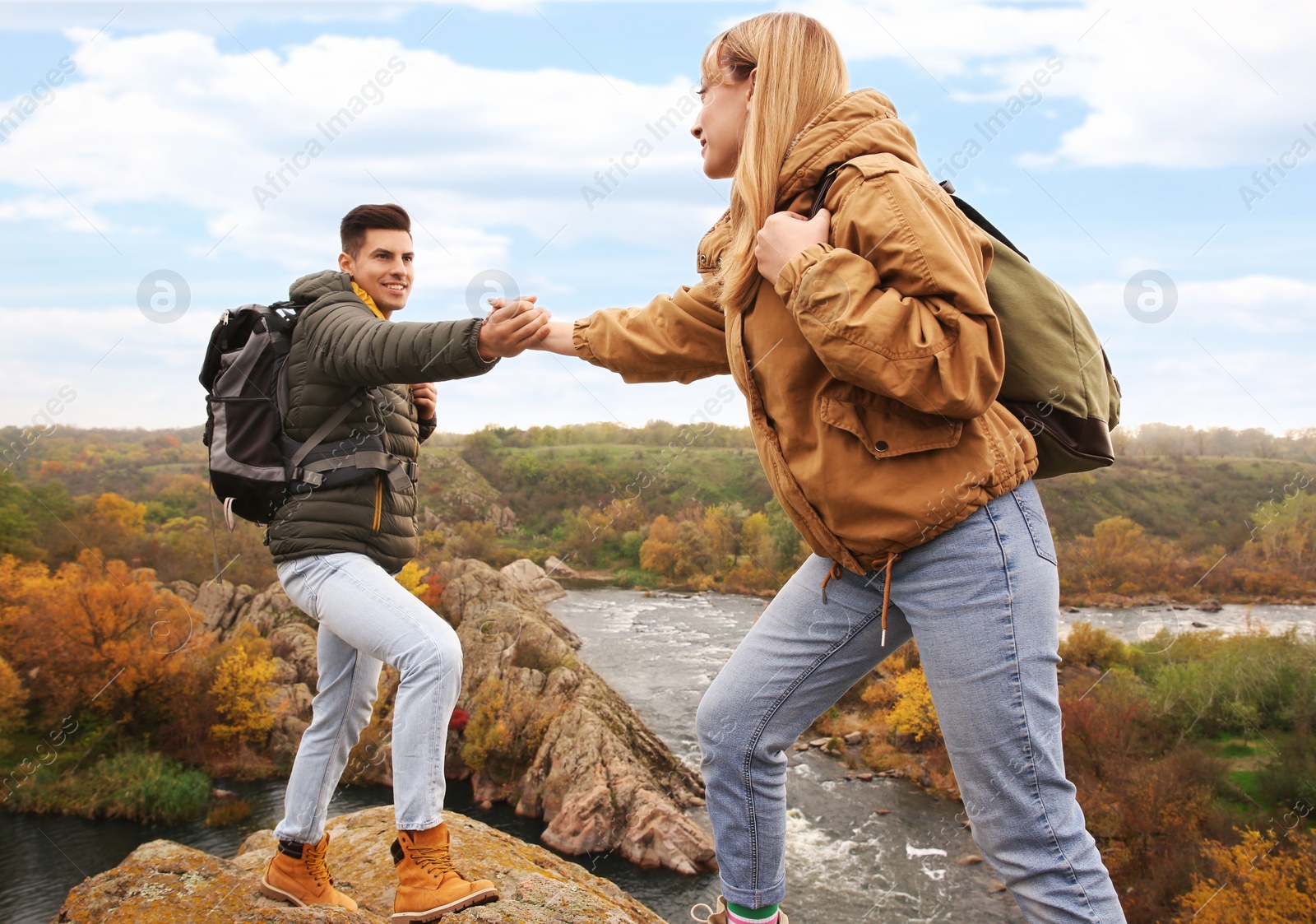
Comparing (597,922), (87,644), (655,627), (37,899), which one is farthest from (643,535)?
(597,922)

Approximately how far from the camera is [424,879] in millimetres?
2926

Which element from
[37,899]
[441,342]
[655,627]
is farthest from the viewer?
[655,627]

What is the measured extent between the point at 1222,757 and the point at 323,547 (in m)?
42.9

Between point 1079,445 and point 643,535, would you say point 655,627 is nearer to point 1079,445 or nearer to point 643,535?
point 643,535

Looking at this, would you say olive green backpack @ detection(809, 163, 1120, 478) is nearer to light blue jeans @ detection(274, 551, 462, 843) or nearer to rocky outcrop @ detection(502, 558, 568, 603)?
light blue jeans @ detection(274, 551, 462, 843)

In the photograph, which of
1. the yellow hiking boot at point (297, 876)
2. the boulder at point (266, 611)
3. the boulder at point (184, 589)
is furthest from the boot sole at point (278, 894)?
the boulder at point (184, 589)

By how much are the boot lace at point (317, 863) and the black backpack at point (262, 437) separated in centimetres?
123

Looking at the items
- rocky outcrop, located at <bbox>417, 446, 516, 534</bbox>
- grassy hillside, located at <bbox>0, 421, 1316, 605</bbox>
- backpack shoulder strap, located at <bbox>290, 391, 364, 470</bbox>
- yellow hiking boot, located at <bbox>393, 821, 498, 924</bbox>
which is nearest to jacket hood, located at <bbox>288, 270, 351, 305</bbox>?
backpack shoulder strap, located at <bbox>290, 391, 364, 470</bbox>

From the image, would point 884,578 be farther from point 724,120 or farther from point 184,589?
point 184,589

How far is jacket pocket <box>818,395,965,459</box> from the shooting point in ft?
6.12

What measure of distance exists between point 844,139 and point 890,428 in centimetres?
63

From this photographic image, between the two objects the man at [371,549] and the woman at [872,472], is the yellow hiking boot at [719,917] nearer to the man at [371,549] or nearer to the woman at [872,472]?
the woman at [872,472]

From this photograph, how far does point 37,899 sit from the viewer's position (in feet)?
90.6

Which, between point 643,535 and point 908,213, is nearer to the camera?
point 908,213
